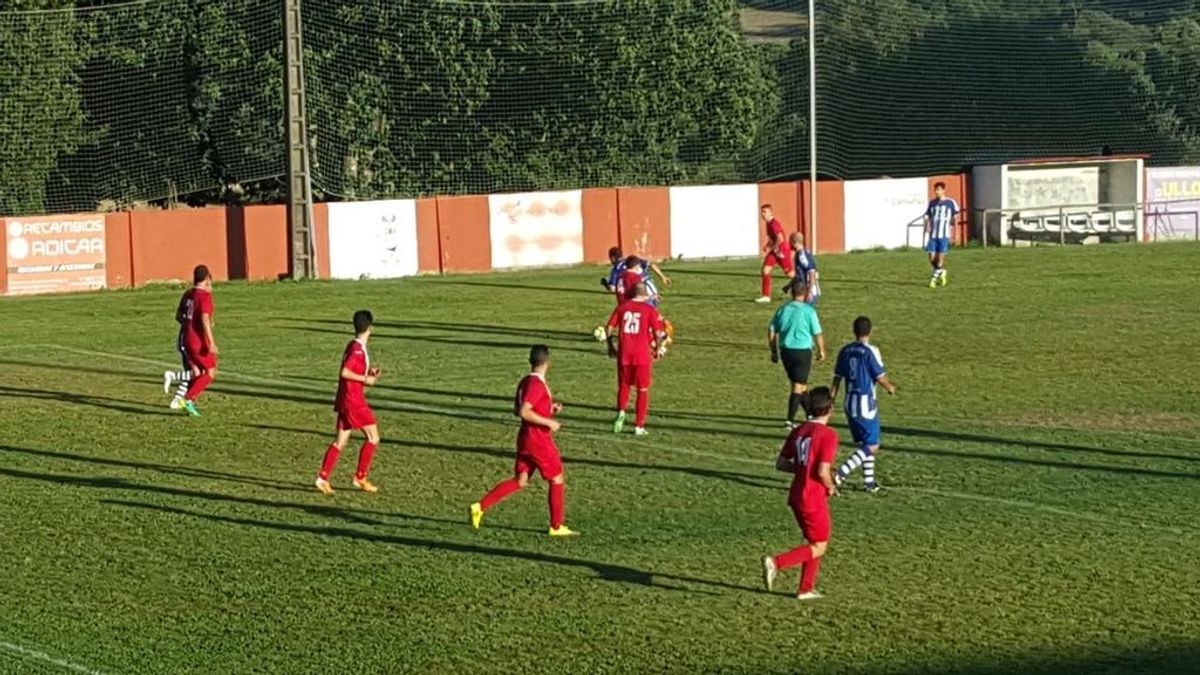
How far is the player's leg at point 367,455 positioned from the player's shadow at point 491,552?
155cm

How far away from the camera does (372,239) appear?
45.9 m

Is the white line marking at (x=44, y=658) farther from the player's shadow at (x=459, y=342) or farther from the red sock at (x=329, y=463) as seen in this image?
the player's shadow at (x=459, y=342)

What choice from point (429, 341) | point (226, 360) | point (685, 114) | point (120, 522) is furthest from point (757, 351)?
point (685, 114)

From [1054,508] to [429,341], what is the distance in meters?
16.7

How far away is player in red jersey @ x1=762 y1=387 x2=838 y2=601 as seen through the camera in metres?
13.8

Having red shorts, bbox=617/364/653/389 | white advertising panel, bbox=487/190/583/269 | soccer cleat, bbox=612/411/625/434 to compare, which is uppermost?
white advertising panel, bbox=487/190/583/269

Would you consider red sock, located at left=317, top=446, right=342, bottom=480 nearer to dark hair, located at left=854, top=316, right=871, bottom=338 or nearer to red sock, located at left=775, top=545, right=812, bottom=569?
dark hair, located at left=854, top=316, right=871, bottom=338

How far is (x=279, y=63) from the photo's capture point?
52438 millimetres

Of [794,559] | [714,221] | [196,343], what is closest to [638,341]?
[196,343]

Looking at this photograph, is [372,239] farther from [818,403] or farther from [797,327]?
[818,403]

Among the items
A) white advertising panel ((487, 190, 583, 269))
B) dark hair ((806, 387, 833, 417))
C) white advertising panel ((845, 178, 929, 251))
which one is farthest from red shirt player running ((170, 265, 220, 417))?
white advertising panel ((845, 178, 929, 251))

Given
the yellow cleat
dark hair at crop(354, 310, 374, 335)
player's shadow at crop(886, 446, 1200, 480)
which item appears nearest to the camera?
dark hair at crop(354, 310, 374, 335)

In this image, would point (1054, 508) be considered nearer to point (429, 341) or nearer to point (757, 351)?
point (757, 351)

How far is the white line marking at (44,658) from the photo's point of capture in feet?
41.3
